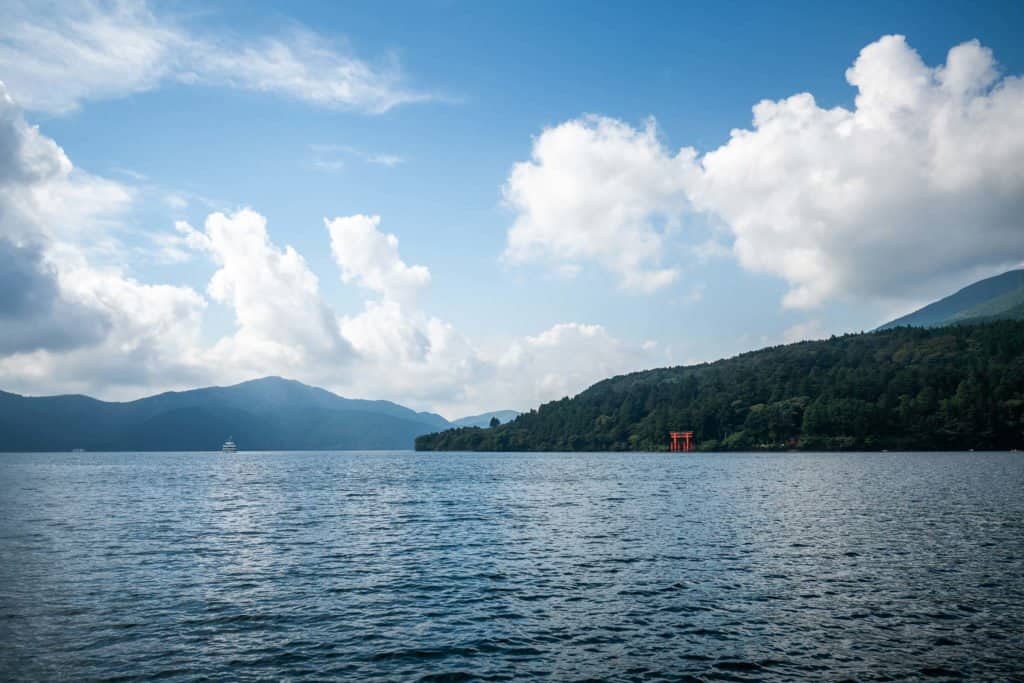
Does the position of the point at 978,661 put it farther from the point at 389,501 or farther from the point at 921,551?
the point at 389,501

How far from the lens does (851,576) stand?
136ft

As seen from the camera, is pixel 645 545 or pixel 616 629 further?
pixel 645 545

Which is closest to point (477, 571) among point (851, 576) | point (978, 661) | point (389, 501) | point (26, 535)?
point (851, 576)

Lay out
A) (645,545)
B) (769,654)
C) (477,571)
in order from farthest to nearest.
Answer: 1. (645,545)
2. (477,571)
3. (769,654)

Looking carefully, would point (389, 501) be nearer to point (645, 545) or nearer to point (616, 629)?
point (645, 545)

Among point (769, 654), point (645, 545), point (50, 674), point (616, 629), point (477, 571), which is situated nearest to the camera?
point (50, 674)

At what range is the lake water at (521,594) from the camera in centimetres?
2675

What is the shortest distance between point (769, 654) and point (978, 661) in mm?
8380

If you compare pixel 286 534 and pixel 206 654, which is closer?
pixel 206 654

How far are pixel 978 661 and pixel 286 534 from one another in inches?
2175

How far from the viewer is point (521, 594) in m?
38.2

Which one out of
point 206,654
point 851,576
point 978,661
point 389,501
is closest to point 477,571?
point 206,654

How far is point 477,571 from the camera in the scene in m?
44.9

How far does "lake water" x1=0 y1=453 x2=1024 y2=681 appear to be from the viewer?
2675 centimetres
